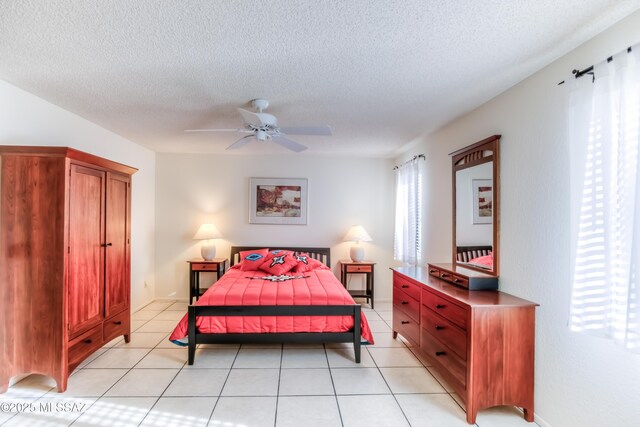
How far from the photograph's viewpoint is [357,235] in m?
5.13

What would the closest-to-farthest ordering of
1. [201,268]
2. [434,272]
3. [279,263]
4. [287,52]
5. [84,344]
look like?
[287,52] < [84,344] < [434,272] < [279,263] < [201,268]

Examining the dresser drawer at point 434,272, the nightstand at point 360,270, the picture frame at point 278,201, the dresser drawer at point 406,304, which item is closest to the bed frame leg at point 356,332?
the dresser drawer at point 406,304

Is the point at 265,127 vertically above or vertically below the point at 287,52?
below

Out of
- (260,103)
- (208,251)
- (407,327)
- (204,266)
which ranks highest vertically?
(260,103)

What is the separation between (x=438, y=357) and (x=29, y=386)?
11.5 ft

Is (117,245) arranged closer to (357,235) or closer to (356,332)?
(356,332)

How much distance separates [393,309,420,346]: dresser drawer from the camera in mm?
3120

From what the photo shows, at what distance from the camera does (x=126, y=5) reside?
1618 mm

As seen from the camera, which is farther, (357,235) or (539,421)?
(357,235)

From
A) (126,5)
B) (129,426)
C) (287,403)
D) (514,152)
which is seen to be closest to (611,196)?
(514,152)

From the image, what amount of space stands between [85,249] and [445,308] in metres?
3.24

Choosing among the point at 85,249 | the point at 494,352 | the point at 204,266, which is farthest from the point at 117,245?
the point at 494,352

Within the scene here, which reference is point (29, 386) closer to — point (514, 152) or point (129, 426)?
point (129, 426)

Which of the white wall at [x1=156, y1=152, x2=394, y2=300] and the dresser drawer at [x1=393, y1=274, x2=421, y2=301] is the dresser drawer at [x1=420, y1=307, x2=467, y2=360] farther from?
the white wall at [x1=156, y1=152, x2=394, y2=300]
